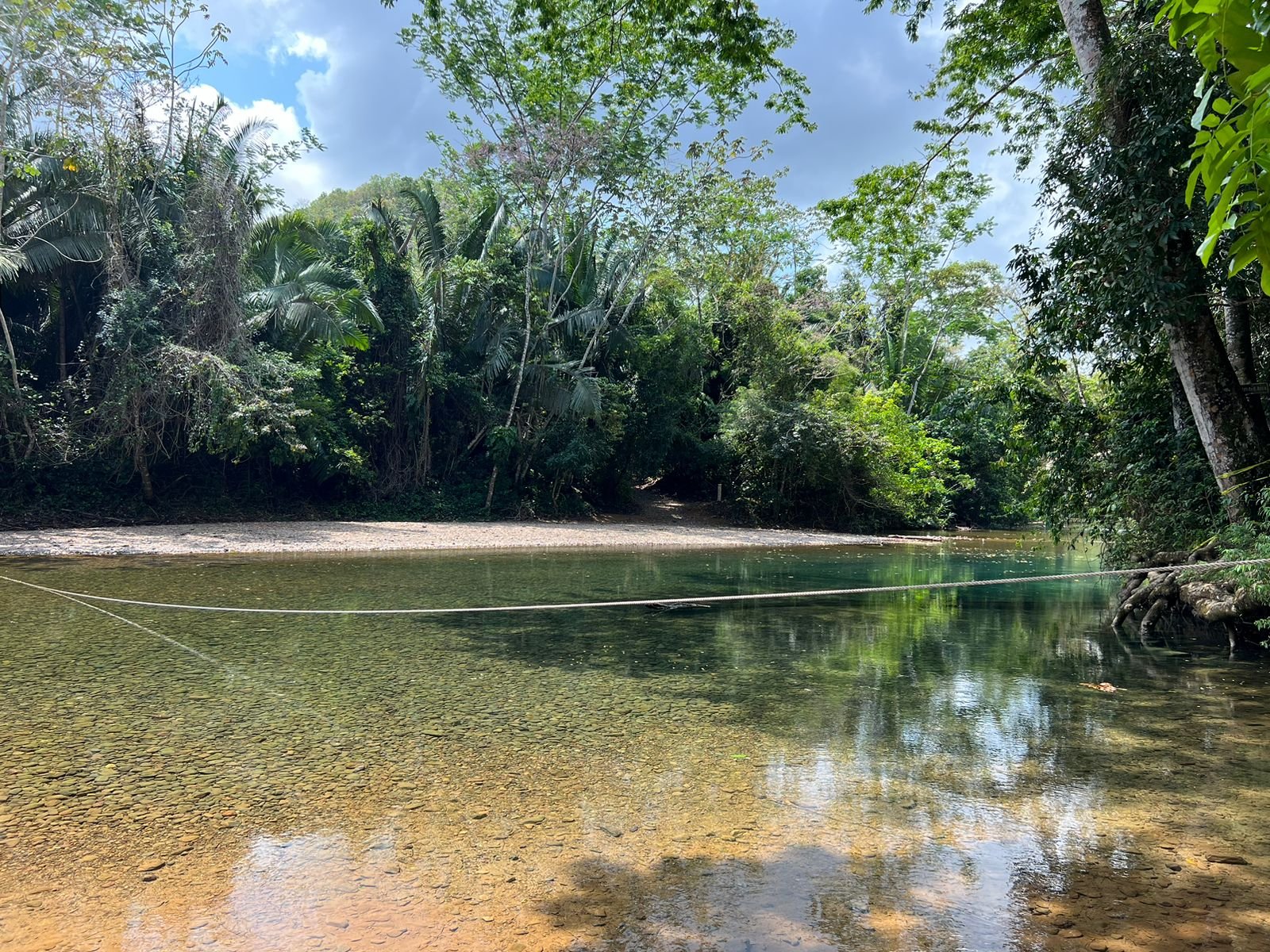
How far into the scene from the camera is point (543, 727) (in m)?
4.70

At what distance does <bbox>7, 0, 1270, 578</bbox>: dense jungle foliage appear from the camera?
6.71 metres

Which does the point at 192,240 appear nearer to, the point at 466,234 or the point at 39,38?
the point at 39,38

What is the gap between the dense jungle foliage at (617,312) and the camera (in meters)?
6.71

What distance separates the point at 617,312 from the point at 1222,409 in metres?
18.7

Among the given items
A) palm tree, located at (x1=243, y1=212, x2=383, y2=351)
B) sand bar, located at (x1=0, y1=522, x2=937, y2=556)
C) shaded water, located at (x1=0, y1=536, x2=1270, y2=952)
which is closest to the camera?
shaded water, located at (x1=0, y1=536, x2=1270, y2=952)

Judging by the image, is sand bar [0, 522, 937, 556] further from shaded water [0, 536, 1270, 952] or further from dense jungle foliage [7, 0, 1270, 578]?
shaded water [0, 536, 1270, 952]

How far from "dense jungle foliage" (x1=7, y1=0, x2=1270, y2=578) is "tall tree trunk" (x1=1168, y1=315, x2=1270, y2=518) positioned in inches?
1.0

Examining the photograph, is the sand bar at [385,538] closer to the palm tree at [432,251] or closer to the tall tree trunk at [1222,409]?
the palm tree at [432,251]

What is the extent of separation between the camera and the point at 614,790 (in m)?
3.74

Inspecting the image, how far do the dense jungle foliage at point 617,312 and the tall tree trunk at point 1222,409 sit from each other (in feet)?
0.08

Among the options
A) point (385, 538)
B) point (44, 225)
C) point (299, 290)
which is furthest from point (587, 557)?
point (44, 225)

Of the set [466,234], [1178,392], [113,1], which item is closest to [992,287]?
[466,234]

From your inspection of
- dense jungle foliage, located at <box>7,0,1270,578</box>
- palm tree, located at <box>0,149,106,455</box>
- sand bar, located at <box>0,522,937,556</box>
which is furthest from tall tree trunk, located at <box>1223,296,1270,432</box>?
palm tree, located at <box>0,149,106,455</box>

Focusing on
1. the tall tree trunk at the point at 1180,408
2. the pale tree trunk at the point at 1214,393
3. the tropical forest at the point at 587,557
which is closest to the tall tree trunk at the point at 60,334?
the tropical forest at the point at 587,557
